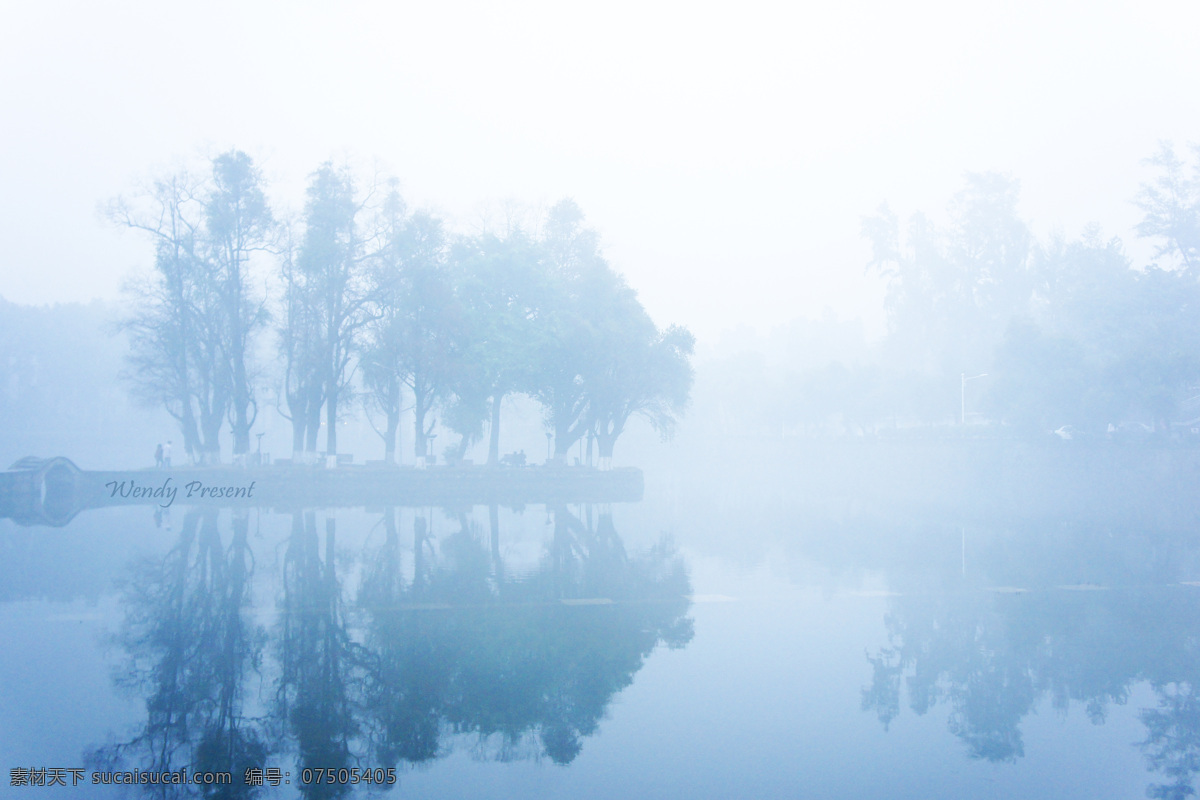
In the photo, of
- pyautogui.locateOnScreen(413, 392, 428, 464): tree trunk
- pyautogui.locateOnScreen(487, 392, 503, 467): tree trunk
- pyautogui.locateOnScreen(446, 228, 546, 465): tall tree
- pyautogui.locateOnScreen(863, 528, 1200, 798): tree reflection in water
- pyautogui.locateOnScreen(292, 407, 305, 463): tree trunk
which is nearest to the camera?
pyautogui.locateOnScreen(863, 528, 1200, 798): tree reflection in water

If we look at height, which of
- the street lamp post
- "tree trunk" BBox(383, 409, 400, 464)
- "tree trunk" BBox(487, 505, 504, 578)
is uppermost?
the street lamp post

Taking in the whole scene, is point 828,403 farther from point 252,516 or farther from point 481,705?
point 481,705

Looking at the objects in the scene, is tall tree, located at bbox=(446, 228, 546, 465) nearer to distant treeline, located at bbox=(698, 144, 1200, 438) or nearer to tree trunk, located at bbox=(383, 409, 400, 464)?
tree trunk, located at bbox=(383, 409, 400, 464)

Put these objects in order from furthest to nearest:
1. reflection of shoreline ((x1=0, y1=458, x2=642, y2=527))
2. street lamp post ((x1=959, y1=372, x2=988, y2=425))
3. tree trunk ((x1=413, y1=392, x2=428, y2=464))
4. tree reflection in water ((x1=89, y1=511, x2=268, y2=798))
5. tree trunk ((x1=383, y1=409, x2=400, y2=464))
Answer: street lamp post ((x1=959, y1=372, x2=988, y2=425))
tree trunk ((x1=383, y1=409, x2=400, y2=464))
tree trunk ((x1=413, y1=392, x2=428, y2=464))
reflection of shoreline ((x1=0, y1=458, x2=642, y2=527))
tree reflection in water ((x1=89, y1=511, x2=268, y2=798))

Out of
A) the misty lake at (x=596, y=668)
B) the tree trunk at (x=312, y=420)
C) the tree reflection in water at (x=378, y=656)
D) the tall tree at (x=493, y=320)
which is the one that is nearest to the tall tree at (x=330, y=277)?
the tree trunk at (x=312, y=420)

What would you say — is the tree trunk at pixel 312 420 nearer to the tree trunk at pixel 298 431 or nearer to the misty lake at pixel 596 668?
the tree trunk at pixel 298 431

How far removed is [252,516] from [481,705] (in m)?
20.0

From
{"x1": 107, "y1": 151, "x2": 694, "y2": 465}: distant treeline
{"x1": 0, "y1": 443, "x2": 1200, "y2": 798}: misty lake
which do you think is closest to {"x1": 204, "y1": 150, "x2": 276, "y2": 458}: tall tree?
{"x1": 107, "y1": 151, "x2": 694, "y2": 465}: distant treeline

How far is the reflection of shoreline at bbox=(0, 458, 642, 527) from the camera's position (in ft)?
97.3

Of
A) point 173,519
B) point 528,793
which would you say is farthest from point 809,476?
point 528,793

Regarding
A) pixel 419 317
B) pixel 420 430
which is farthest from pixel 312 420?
pixel 419 317

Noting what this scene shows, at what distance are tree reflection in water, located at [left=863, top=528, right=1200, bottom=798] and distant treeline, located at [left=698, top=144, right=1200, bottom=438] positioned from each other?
24.6m

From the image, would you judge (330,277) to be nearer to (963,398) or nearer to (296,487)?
(296,487)

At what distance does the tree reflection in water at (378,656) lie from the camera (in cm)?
816
